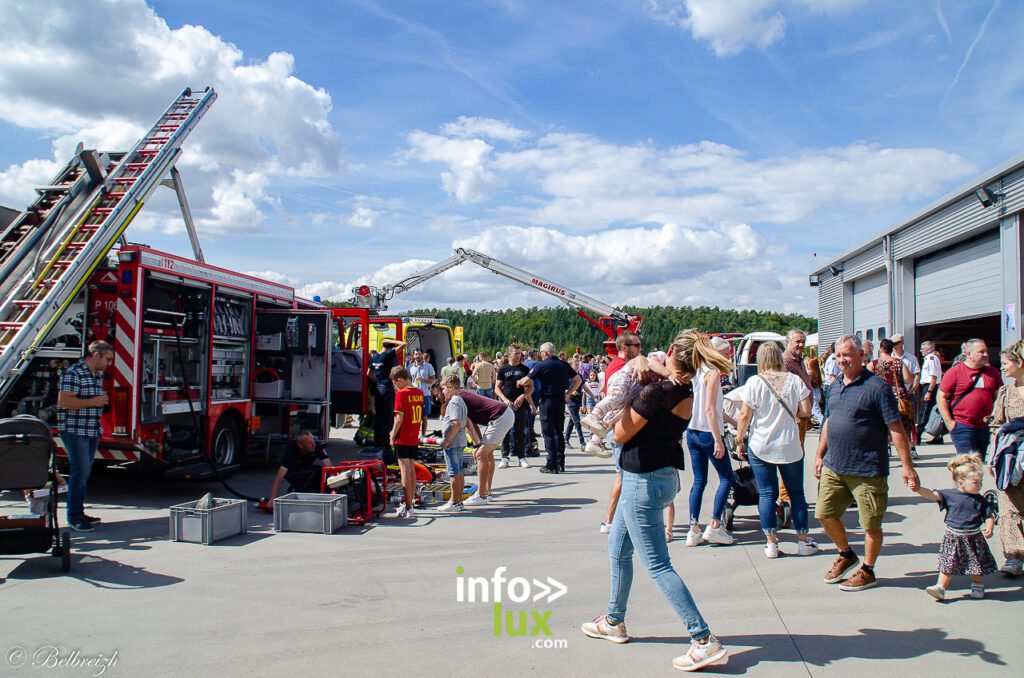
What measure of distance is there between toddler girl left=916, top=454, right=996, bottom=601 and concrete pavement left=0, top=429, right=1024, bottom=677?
6.8 inches

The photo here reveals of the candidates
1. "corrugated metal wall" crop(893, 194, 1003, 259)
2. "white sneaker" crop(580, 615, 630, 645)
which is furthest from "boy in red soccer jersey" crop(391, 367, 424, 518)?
"corrugated metal wall" crop(893, 194, 1003, 259)

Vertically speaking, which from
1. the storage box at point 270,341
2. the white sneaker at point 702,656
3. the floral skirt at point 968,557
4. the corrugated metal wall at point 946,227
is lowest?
the white sneaker at point 702,656

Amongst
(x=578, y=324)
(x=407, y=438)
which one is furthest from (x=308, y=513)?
(x=578, y=324)

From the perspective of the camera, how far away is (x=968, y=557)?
4.65 m

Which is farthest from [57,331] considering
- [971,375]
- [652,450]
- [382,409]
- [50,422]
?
[971,375]

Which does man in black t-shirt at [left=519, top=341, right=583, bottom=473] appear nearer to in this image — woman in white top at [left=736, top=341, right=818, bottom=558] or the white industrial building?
woman in white top at [left=736, top=341, right=818, bottom=558]

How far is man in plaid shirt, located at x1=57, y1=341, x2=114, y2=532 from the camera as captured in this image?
21.4 ft

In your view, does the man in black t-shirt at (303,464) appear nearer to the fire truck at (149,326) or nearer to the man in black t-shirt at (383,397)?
the fire truck at (149,326)

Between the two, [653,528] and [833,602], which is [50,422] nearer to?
[653,528]

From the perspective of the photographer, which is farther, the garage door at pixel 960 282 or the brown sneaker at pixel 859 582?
the garage door at pixel 960 282

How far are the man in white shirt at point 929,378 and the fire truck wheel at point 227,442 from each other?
10593 millimetres

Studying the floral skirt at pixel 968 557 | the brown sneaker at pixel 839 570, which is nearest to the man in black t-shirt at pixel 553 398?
the brown sneaker at pixel 839 570

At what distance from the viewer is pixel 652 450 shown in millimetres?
3793

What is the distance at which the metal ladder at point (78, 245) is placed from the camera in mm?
6621
